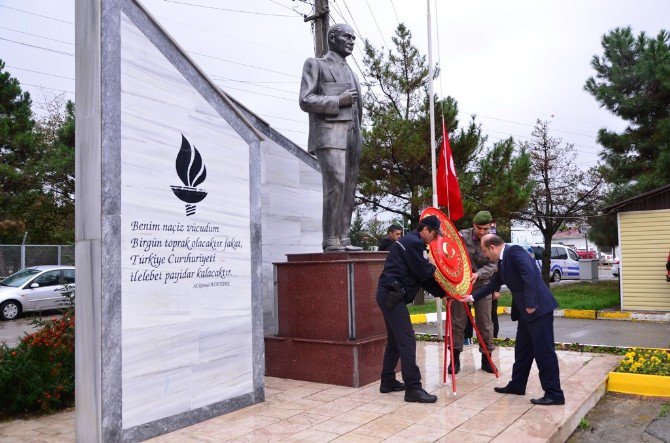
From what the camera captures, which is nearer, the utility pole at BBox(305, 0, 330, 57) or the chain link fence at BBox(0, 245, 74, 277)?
the utility pole at BBox(305, 0, 330, 57)

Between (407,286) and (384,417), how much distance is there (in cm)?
133

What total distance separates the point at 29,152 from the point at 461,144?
1896 cm

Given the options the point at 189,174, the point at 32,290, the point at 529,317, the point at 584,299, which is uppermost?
the point at 189,174

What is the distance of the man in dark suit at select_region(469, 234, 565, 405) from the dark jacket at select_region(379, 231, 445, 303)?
61cm

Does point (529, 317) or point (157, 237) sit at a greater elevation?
point (157, 237)

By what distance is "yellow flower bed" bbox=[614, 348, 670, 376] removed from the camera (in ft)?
21.4

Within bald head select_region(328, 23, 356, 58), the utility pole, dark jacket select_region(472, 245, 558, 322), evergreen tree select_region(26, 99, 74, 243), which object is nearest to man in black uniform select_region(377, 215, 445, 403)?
dark jacket select_region(472, 245, 558, 322)

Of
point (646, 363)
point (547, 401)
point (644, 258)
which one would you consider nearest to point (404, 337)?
point (547, 401)

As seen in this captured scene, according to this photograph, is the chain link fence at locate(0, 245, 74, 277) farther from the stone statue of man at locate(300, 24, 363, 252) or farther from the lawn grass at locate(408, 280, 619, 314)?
the stone statue of man at locate(300, 24, 363, 252)

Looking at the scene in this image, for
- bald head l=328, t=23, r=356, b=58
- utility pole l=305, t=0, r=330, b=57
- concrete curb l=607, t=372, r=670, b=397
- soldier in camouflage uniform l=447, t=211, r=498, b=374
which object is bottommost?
concrete curb l=607, t=372, r=670, b=397

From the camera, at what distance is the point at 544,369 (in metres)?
5.41

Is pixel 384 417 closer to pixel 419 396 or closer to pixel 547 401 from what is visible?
pixel 419 396

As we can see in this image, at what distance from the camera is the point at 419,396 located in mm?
5516

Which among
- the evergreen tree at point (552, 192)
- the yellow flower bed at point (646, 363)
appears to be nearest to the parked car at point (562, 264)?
the evergreen tree at point (552, 192)
